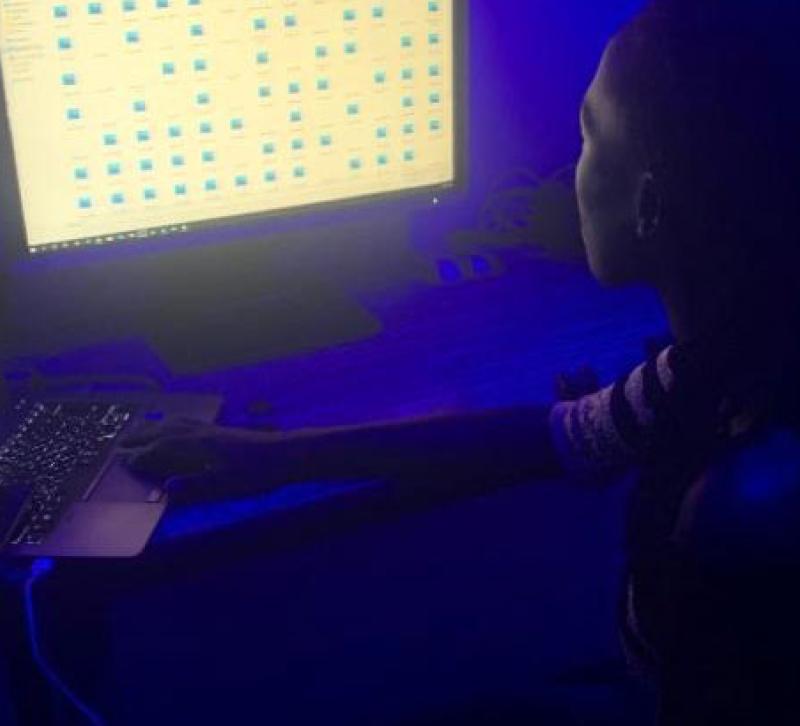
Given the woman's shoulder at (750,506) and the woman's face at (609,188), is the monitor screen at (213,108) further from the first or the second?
the woman's shoulder at (750,506)

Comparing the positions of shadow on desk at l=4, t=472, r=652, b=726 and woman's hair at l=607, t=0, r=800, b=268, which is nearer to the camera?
woman's hair at l=607, t=0, r=800, b=268

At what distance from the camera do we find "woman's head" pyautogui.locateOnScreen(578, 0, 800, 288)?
899 mm

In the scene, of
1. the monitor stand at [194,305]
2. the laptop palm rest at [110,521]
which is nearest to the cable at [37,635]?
the laptop palm rest at [110,521]

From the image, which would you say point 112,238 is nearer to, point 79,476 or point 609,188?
point 79,476

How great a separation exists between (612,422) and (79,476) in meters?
0.50

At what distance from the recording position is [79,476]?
3.69 ft

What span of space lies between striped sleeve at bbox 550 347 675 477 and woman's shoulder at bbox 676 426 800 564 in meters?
0.24

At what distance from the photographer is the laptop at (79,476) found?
1.03 m

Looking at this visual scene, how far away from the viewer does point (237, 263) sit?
160 cm

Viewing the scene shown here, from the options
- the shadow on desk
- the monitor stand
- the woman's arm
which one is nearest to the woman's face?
the woman's arm

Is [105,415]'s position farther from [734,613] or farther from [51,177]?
[734,613]

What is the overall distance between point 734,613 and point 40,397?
0.76 metres

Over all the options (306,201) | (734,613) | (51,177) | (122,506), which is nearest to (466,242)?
(306,201)

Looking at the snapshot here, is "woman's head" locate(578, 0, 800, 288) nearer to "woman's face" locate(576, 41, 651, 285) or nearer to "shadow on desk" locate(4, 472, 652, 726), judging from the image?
"woman's face" locate(576, 41, 651, 285)
